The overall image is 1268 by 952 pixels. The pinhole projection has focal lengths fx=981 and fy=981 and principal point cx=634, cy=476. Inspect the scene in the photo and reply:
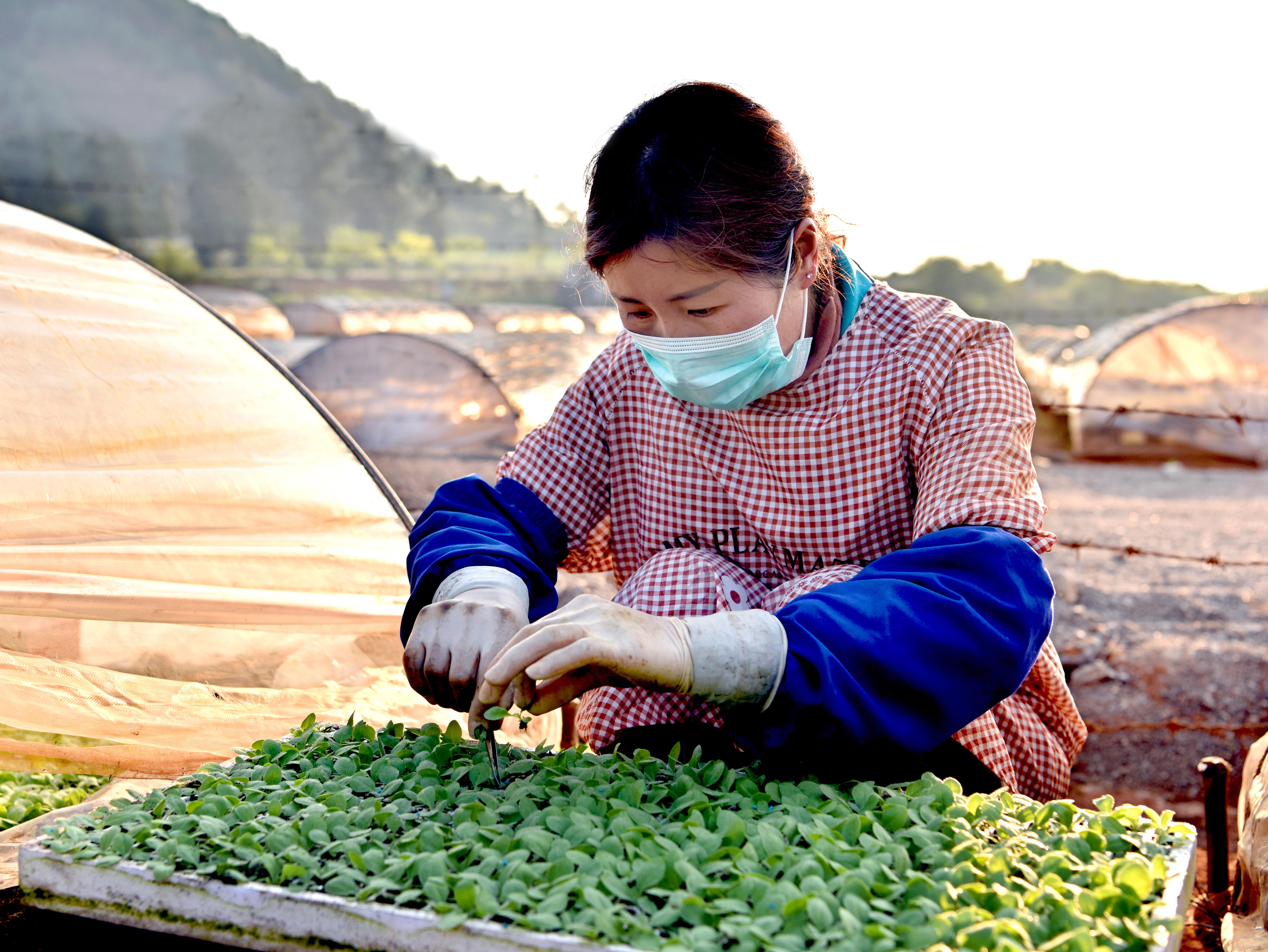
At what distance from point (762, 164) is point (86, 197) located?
39.7 m

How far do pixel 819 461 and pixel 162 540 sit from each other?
4.12 feet

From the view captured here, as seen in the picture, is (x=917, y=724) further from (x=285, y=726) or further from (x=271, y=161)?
(x=271, y=161)

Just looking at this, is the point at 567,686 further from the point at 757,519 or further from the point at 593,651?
the point at 757,519

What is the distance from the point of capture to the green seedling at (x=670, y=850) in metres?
0.85

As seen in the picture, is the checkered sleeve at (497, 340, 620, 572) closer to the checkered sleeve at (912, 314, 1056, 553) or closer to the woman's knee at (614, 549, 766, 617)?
the woman's knee at (614, 549, 766, 617)

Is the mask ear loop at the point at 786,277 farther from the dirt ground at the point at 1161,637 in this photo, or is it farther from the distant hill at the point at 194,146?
the distant hill at the point at 194,146

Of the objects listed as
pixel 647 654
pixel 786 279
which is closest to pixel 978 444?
pixel 786 279

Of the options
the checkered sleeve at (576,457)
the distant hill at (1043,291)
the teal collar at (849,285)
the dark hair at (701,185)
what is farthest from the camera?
the distant hill at (1043,291)

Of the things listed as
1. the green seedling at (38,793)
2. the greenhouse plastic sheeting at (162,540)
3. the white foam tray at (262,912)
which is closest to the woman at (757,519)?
the white foam tray at (262,912)

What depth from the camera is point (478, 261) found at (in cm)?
5075

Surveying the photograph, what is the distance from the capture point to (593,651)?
1059 mm

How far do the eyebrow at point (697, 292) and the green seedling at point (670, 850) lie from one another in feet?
2.04

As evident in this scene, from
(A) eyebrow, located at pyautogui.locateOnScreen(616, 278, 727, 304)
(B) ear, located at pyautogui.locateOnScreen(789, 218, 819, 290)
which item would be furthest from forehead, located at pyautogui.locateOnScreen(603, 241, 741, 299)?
(B) ear, located at pyautogui.locateOnScreen(789, 218, 819, 290)

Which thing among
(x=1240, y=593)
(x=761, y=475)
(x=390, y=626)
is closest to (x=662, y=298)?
(x=761, y=475)
